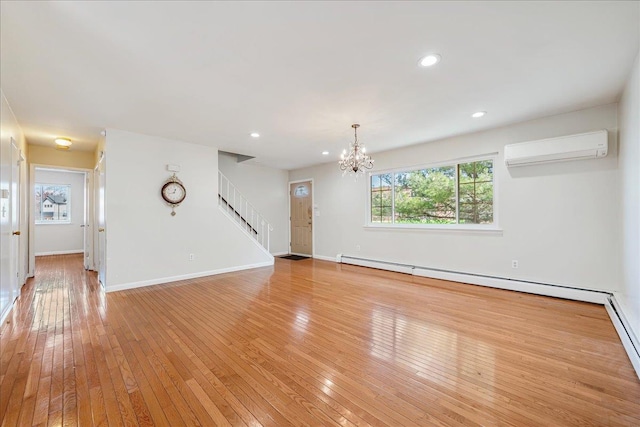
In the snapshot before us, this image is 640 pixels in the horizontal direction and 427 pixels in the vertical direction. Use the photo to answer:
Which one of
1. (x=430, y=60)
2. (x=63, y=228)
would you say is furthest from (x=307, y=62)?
(x=63, y=228)

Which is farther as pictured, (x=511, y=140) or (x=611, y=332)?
(x=511, y=140)

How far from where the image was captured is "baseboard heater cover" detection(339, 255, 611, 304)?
142 inches

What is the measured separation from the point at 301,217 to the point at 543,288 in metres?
5.53

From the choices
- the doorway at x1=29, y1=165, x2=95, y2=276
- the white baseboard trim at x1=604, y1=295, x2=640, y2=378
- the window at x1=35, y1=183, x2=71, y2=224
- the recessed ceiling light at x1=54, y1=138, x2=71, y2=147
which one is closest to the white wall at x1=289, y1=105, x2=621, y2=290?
the white baseboard trim at x1=604, y1=295, x2=640, y2=378

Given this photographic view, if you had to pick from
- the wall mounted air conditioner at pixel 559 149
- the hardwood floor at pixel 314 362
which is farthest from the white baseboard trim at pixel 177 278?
the wall mounted air conditioner at pixel 559 149

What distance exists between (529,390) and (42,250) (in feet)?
37.1

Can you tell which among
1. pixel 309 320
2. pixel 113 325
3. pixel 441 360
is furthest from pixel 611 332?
pixel 113 325

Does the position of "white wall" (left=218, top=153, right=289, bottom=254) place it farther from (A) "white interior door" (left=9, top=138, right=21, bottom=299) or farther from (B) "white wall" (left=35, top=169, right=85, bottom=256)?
(B) "white wall" (left=35, top=169, right=85, bottom=256)

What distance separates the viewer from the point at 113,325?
2986 mm

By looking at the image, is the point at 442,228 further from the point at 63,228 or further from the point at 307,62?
the point at 63,228

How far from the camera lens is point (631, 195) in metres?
2.70

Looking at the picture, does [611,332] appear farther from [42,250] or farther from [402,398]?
[42,250]

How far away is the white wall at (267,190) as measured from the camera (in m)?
7.01

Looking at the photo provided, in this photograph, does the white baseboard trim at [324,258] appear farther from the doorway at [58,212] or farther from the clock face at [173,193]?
the doorway at [58,212]
